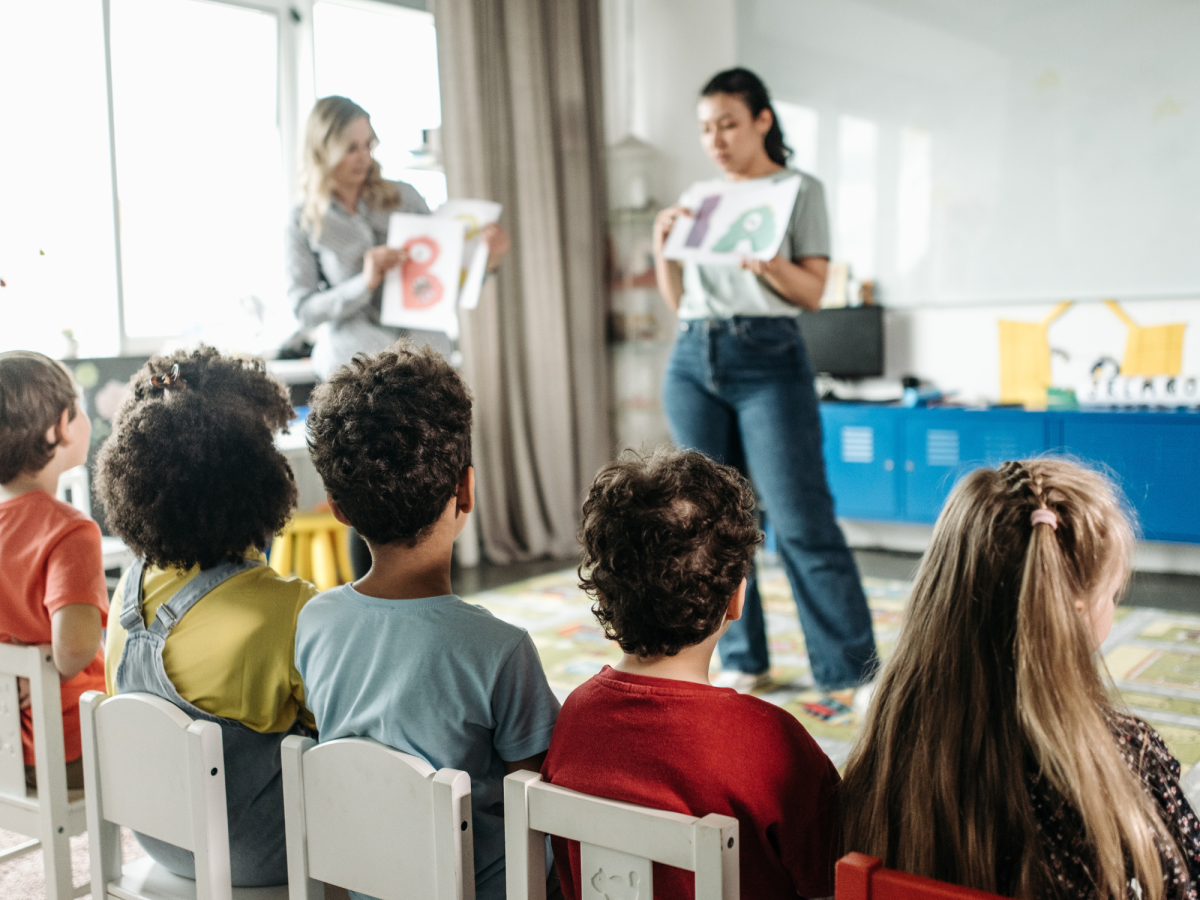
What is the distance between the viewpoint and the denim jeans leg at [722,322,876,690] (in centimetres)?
234

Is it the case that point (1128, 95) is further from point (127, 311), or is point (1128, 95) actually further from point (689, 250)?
point (127, 311)

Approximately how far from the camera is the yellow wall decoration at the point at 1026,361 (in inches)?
161

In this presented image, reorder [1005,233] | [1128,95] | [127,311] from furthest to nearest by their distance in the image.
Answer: [1005,233] < [1128,95] < [127,311]

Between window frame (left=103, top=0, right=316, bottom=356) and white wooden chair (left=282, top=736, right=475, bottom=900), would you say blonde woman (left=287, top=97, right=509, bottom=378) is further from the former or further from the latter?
white wooden chair (left=282, top=736, right=475, bottom=900)

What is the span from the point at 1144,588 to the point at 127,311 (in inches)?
138

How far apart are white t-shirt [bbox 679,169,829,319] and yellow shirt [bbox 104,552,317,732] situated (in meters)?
1.38

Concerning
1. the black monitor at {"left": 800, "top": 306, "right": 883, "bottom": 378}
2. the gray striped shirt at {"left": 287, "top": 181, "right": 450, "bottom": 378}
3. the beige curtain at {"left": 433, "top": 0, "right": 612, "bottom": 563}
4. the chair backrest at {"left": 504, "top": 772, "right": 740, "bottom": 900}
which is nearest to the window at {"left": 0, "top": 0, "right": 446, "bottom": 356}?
the beige curtain at {"left": 433, "top": 0, "right": 612, "bottom": 563}

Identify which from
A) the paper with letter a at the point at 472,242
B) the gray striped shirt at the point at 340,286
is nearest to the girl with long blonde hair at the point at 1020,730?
the gray striped shirt at the point at 340,286

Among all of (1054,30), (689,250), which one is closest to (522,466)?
(689,250)

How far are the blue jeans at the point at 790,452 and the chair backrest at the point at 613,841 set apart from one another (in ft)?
5.10

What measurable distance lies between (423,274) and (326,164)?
13.5 inches

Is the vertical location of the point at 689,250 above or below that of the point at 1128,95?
below

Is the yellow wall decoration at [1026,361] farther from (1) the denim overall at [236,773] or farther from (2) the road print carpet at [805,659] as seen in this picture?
(1) the denim overall at [236,773]

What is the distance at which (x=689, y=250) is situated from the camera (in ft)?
7.94
